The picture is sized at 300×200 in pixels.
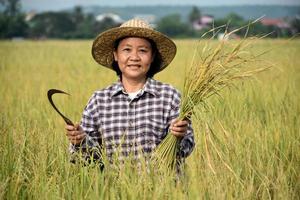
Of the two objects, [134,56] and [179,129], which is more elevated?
[134,56]

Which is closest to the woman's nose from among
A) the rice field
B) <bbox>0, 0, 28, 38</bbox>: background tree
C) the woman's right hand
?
the rice field

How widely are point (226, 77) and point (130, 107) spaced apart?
1.56ft

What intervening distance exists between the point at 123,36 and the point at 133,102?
29cm

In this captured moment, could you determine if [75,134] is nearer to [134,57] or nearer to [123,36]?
[134,57]

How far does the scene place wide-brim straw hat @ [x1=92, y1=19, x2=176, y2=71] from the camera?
2.52m

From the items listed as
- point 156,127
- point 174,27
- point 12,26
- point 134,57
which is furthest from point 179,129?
point 174,27

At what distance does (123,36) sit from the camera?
259cm

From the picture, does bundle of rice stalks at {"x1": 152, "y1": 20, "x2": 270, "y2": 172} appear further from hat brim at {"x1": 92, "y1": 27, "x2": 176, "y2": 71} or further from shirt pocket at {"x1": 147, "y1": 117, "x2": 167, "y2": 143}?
hat brim at {"x1": 92, "y1": 27, "x2": 176, "y2": 71}

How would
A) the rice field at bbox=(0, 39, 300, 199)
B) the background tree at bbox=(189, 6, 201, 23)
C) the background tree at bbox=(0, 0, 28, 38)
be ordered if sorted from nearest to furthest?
1. the rice field at bbox=(0, 39, 300, 199)
2. the background tree at bbox=(0, 0, 28, 38)
3. the background tree at bbox=(189, 6, 201, 23)

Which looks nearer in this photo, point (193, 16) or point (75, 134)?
point (75, 134)

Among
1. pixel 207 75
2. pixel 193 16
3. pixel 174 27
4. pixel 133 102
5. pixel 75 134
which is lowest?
pixel 75 134

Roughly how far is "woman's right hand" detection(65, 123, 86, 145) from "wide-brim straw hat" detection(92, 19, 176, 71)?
463mm

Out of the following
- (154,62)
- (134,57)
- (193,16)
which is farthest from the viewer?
(193,16)

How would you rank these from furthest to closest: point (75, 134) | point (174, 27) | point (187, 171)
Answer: point (174, 27)
point (75, 134)
point (187, 171)
